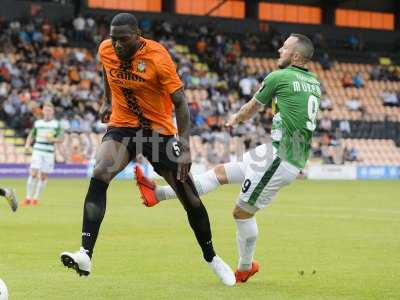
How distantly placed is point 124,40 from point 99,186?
1.34 meters

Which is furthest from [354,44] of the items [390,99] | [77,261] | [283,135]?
[77,261]

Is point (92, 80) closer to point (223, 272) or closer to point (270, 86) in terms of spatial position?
point (270, 86)

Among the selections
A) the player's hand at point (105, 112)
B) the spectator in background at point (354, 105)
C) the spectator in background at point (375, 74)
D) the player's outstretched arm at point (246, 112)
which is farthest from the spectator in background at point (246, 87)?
the player's outstretched arm at point (246, 112)

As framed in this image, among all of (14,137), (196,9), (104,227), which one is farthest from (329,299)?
(196,9)

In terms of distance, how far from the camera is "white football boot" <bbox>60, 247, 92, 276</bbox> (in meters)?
8.16

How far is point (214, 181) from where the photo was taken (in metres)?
10.2

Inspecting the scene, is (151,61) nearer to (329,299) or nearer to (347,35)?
(329,299)

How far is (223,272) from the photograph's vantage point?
921cm

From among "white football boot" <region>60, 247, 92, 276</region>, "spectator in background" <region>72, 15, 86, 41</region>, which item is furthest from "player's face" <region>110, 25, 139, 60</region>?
"spectator in background" <region>72, 15, 86, 41</region>

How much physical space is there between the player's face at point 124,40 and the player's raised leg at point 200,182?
132cm

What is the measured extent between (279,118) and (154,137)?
126cm

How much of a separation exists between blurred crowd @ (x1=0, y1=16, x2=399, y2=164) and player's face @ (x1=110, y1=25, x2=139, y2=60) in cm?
2708

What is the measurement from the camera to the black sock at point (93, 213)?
8586 millimetres

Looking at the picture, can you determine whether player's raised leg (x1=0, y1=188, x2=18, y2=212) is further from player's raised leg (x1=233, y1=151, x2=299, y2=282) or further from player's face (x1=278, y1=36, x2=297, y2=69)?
player's face (x1=278, y1=36, x2=297, y2=69)
